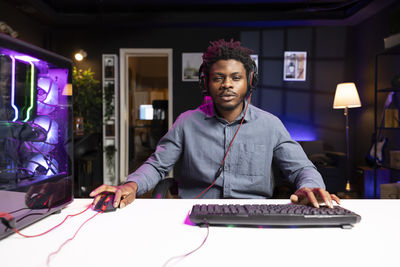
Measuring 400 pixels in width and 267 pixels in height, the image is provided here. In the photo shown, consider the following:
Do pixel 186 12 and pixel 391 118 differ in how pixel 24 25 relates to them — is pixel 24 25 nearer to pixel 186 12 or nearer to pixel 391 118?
pixel 186 12

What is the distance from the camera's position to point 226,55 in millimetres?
1410

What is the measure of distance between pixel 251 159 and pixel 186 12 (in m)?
3.75

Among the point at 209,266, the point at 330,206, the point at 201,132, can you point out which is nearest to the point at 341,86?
the point at 201,132

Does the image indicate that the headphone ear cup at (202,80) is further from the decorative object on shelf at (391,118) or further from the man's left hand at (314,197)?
the decorative object on shelf at (391,118)

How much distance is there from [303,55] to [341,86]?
105 cm

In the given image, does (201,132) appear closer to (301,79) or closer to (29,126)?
(29,126)

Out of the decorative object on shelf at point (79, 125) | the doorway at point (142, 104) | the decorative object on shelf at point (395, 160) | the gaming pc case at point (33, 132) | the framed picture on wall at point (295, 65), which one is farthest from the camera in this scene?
the doorway at point (142, 104)

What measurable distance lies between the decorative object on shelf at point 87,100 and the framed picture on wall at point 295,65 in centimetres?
334

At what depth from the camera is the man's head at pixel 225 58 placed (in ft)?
4.65

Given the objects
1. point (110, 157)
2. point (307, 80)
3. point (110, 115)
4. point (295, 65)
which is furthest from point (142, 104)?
point (307, 80)

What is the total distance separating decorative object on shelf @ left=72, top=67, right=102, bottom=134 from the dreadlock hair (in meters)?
3.53

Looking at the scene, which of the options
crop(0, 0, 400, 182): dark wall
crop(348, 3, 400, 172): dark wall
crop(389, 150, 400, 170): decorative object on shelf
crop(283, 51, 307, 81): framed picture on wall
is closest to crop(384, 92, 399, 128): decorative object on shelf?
crop(389, 150, 400, 170): decorative object on shelf

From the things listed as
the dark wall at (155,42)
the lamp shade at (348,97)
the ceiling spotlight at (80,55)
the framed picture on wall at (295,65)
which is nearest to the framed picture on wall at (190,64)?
the dark wall at (155,42)

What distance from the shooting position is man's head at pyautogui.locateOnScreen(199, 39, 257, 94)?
1417 mm
